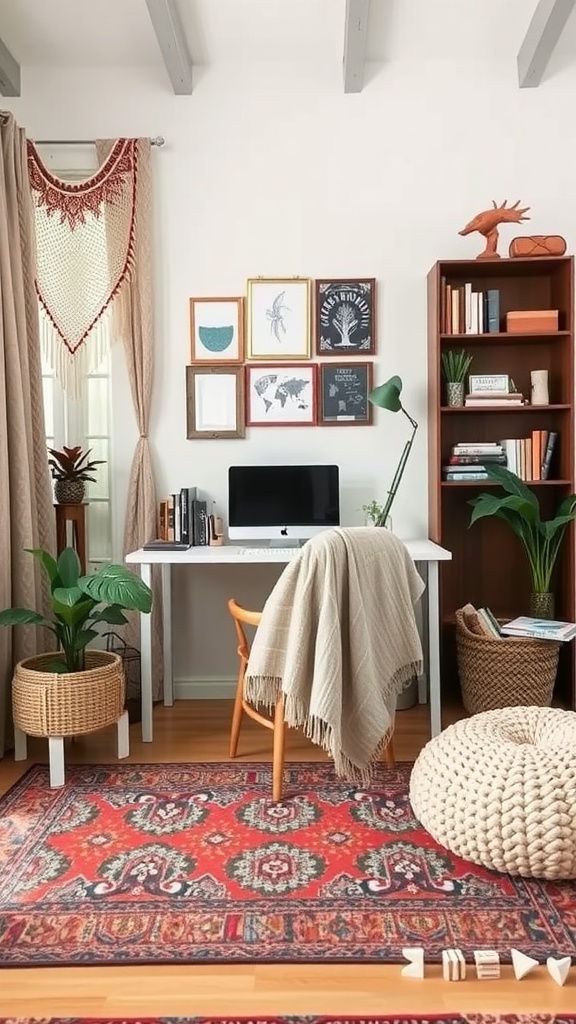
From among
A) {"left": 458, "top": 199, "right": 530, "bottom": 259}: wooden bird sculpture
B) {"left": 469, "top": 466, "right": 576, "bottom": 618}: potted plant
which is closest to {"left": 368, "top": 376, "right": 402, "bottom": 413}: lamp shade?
{"left": 469, "top": 466, "right": 576, "bottom": 618}: potted plant

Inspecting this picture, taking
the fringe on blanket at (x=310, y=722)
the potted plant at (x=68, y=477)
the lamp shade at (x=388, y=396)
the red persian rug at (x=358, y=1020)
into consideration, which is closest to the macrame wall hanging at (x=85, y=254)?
the potted plant at (x=68, y=477)

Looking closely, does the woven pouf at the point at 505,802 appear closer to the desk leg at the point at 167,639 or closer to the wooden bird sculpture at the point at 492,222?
the desk leg at the point at 167,639

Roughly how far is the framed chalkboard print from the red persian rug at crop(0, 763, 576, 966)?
1675 millimetres

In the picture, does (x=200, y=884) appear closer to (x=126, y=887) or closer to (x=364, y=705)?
(x=126, y=887)

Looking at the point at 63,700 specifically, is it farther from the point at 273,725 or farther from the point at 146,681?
the point at 273,725

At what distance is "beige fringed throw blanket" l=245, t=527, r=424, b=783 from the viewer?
7.84 ft

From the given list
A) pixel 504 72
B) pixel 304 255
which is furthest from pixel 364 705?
pixel 504 72

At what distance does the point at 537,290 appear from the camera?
361 cm

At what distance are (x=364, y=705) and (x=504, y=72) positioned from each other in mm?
2931

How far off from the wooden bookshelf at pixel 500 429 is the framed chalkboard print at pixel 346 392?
0.30 meters

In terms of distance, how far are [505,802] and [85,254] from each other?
2887mm

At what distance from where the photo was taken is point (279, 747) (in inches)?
99.0

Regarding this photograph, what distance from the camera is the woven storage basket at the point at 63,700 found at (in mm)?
2711

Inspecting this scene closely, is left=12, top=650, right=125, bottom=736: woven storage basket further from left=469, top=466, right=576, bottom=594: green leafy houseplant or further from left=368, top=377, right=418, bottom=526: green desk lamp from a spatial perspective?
left=469, top=466, right=576, bottom=594: green leafy houseplant
